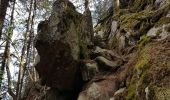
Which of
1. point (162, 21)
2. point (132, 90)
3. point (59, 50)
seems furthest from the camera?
point (162, 21)

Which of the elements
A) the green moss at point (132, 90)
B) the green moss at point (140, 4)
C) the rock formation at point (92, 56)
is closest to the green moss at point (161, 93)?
the rock formation at point (92, 56)

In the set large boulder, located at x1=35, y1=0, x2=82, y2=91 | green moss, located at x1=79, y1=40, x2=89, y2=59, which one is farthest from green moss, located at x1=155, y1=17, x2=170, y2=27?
large boulder, located at x1=35, y1=0, x2=82, y2=91

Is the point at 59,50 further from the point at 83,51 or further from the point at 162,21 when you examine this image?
the point at 162,21

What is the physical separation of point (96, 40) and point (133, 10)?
3.89m

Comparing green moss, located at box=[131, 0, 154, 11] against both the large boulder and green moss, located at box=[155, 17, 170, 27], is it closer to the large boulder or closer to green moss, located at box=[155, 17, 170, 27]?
green moss, located at box=[155, 17, 170, 27]

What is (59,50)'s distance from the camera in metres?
9.52

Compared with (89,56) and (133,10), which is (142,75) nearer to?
(89,56)

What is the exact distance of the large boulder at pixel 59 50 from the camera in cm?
951

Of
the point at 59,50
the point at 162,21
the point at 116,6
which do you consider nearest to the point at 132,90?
the point at 59,50

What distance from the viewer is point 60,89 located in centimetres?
1026

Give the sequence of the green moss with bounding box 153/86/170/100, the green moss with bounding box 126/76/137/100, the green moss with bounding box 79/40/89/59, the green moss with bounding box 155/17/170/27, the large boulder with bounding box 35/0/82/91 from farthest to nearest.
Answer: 1. the green moss with bounding box 79/40/89/59
2. the green moss with bounding box 155/17/170/27
3. the large boulder with bounding box 35/0/82/91
4. the green moss with bounding box 126/76/137/100
5. the green moss with bounding box 153/86/170/100

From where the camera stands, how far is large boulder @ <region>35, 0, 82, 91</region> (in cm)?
951

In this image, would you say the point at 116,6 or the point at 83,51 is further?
the point at 116,6

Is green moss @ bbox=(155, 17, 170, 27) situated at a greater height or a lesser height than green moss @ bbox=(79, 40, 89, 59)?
greater
